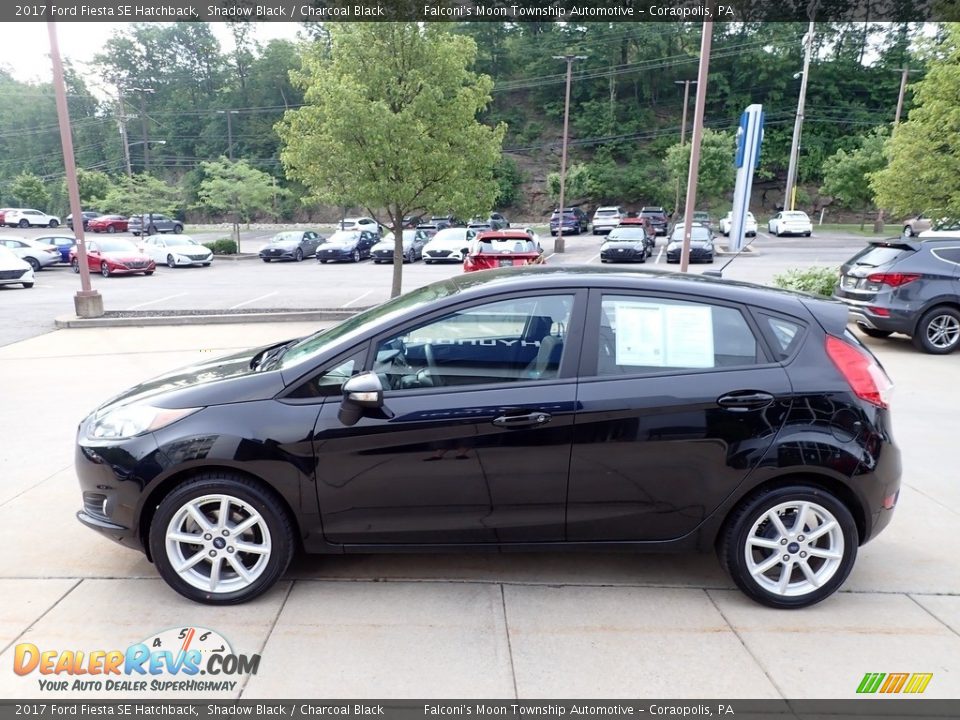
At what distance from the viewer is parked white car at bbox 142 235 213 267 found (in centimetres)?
2628

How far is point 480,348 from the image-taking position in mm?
3342

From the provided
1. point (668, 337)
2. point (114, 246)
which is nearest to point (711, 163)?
point (114, 246)

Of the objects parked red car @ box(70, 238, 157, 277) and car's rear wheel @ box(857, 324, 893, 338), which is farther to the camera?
parked red car @ box(70, 238, 157, 277)

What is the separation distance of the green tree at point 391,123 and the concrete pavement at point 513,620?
9.14 meters

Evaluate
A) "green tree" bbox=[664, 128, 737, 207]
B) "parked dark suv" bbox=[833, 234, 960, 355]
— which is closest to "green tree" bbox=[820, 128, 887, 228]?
"green tree" bbox=[664, 128, 737, 207]

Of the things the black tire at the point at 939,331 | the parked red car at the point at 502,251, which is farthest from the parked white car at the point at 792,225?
the black tire at the point at 939,331

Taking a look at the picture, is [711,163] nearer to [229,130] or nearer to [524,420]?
[524,420]

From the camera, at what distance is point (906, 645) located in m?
3.00

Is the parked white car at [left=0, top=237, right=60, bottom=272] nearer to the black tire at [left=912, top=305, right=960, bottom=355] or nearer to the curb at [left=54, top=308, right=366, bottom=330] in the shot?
the curb at [left=54, top=308, right=366, bottom=330]

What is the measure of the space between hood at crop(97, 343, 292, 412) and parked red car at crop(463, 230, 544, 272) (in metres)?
10.6

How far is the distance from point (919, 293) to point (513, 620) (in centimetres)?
831

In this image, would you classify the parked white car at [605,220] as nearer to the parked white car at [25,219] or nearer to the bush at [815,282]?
the bush at [815,282]
